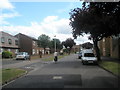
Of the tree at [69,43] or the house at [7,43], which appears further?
the tree at [69,43]

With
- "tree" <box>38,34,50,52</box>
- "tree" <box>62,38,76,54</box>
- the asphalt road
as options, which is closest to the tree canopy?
"tree" <box>38,34,50,52</box>

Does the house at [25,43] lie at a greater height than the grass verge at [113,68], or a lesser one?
greater

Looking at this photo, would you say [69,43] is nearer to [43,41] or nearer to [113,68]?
[43,41]

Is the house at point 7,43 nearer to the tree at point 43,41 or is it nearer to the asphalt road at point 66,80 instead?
the tree at point 43,41

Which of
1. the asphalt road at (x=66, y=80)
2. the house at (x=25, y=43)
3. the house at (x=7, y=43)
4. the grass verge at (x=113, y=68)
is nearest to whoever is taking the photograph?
the asphalt road at (x=66, y=80)

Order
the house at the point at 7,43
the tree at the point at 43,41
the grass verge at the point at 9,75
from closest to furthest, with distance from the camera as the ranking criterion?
1. the grass verge at the point at 9,75
2. the house at the point at 7,43
3. the tree at the point at 43,41

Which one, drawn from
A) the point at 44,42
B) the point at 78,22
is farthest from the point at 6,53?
the point at 44,42

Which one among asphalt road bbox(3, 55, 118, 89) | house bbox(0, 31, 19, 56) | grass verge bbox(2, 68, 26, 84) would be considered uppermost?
house bbox(0, 31, 19, 56)

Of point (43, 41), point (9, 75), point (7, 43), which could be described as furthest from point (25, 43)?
point (9, 75)

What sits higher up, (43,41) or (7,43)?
(43,41)

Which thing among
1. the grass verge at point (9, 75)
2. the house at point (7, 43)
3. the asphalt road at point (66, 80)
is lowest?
the asphalt road at point (66, 80)

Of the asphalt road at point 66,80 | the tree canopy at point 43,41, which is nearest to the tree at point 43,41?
the tree canopy at point 43,41

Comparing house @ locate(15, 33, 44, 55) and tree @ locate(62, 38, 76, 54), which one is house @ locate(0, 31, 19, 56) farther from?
tree @ locate(62, 38, 76, 54)

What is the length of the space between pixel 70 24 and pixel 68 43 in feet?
248
